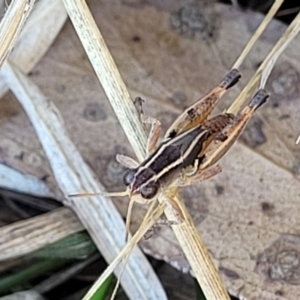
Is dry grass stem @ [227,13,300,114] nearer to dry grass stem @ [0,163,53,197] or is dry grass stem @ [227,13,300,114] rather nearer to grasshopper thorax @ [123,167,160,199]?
grasshopper thorax @ [123,167,160,199]

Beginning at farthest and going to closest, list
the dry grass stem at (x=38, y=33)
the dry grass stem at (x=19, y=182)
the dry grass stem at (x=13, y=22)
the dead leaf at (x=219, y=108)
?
1. the dry grass stem at (x=38, y=33)
2. the dry grass stem at (x=19, y=182)
3. the dead leaf at (x=219, y=108)
4. the dry grass stem at (x=13, y=22)

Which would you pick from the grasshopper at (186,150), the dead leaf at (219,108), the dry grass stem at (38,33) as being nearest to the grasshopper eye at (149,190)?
the grasshopper at (186,150)

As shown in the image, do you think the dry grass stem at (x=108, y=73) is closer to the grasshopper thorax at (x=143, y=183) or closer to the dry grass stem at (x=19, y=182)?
the grasshopper thorax at (x=143, y=183)

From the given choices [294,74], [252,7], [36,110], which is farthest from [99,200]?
[252,7]

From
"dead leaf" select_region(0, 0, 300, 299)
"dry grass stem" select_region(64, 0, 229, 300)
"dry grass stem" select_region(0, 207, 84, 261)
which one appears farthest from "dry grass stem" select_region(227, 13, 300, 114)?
"dry grass stem" select_region(0, 207, 84, 261)

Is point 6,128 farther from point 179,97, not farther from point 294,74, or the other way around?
point 294,74

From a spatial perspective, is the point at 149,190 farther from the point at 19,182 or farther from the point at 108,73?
the point at 19,182
